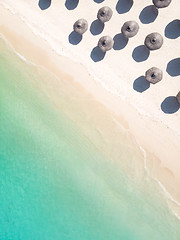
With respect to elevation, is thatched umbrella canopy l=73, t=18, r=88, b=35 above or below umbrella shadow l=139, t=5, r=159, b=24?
below

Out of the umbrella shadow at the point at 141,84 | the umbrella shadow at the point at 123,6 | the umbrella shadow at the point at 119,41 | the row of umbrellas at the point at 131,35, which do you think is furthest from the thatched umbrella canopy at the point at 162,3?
the umbrella shadow at the point at 141,84

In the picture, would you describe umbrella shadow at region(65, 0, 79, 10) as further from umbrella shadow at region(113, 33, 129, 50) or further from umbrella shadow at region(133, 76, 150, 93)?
umbrella shadow at region(133, 76, 150, 93)

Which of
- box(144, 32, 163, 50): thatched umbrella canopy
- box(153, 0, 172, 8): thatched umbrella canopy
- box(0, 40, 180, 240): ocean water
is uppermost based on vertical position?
box(153, 0, 172, 8): thatched umbrella canopy

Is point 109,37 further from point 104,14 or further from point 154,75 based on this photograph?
point 154,75

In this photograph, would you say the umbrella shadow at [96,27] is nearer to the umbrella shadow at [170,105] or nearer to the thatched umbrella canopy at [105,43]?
the thatched umbrella canopy at [105,43]

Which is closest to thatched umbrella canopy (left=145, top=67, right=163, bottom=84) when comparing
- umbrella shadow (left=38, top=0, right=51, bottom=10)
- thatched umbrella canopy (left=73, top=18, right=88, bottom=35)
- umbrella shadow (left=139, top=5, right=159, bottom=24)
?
umbrella shadow (left=139, top=5, right=159, bottom=24)

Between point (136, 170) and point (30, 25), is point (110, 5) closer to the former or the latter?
point (30, 25)

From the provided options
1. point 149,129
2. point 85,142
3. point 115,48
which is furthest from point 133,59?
point 85,142
